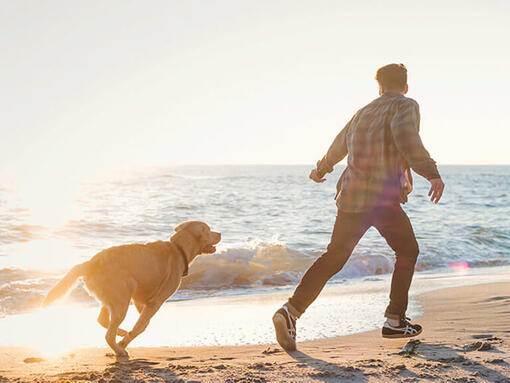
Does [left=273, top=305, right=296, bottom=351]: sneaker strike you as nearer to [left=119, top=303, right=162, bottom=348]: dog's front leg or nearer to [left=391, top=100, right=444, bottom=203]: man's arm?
[left=119, top=303, right=162, bottom=348]: dog's front leg

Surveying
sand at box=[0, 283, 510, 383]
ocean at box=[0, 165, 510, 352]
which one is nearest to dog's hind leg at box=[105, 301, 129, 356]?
sand at box=[0, 283, 510, 383]

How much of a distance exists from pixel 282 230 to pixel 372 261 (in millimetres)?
4778

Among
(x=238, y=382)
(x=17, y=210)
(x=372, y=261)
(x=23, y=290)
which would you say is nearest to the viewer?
(x=238, y=382)

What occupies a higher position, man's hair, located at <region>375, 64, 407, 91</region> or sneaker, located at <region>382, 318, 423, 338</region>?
man's hair, located at <region>375, 64, 407, 91</region>

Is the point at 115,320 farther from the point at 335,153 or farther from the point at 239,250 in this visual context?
the point at 239,250

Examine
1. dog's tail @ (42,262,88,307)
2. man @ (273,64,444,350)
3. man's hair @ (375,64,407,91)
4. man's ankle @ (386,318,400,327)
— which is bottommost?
man's ankle @ (386,318,400,327)

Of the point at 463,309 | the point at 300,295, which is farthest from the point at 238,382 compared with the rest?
the point at 463,309

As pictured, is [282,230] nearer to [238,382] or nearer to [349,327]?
[349,327]

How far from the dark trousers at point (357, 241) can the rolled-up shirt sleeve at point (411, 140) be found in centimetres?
42

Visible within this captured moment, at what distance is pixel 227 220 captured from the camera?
1797cm

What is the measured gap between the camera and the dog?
3.89m

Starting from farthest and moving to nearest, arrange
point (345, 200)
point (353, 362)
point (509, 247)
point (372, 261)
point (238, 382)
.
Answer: point (509, 247) < point (372, 261) < point (345, 200) < point (353, 362) < point (238, 382)

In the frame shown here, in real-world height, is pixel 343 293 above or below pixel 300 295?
below

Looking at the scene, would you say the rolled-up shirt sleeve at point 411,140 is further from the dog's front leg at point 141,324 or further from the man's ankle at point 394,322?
the dog's front leg at point 141,324
